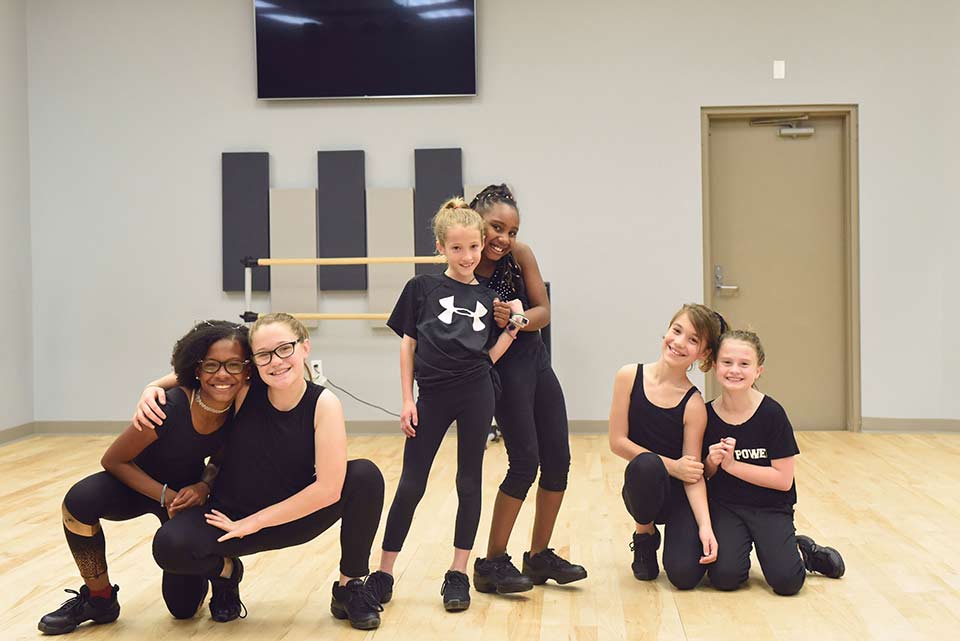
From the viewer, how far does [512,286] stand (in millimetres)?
2623

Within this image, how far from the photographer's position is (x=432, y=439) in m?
2.45

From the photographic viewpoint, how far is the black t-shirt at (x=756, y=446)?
8.71ft

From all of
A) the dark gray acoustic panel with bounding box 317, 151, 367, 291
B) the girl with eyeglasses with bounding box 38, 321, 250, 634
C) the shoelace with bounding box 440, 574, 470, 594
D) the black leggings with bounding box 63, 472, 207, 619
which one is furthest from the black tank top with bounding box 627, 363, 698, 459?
the dark gray acoustic panel with bounding box 317, 151, 367, 291

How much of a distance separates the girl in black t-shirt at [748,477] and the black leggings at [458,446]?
2.21 feet

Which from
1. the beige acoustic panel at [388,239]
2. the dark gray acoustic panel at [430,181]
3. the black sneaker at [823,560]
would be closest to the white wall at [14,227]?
the beige acoustic panel at [388,239]

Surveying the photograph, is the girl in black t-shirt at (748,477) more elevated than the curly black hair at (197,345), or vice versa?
the curly black hair at (197,345)

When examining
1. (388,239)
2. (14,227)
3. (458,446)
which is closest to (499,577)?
(458,446)

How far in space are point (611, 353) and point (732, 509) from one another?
3.00 metres

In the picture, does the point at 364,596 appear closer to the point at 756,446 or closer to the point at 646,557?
the point at 646,557

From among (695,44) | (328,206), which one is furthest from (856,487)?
(328,206)

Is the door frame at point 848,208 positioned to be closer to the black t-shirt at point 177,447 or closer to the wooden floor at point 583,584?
the wooden floor at point 583,584

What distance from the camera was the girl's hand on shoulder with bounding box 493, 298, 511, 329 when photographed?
2.46m

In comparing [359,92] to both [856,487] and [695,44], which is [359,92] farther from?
[856,487]

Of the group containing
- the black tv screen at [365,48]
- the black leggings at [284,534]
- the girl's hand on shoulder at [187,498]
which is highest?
the black tv screen at [365,48]
